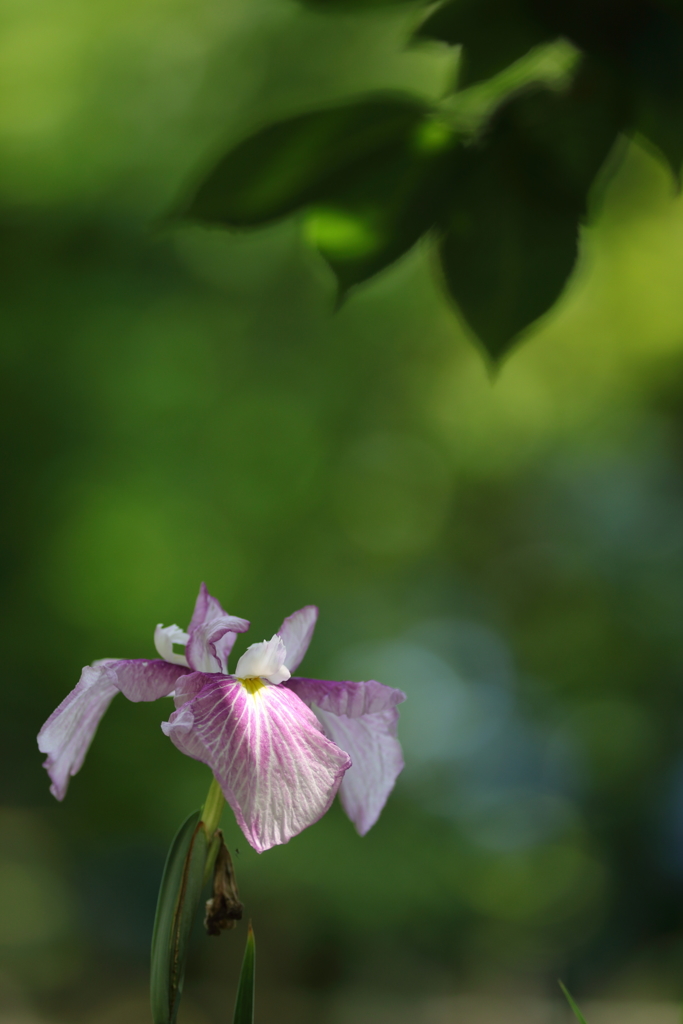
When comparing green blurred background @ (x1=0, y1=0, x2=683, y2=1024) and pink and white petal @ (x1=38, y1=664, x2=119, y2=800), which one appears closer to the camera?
pink and white petal @ (x1=38, y1=664, x2=119, y2=800)

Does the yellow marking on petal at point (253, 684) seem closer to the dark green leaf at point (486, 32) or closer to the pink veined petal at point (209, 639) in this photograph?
the pink veined petal at point (209, 639)

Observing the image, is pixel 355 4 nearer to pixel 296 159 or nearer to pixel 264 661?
pixel 296 159

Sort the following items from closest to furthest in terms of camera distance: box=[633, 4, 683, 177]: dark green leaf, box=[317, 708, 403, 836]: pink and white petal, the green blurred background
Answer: box=[633, 4, 683, 177]: dark green leaf
box=[317, 708, 403, 836]: pink and white petal
the green blurred background

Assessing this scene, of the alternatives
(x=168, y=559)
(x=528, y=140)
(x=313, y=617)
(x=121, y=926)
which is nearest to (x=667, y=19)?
(x=528, y=140)

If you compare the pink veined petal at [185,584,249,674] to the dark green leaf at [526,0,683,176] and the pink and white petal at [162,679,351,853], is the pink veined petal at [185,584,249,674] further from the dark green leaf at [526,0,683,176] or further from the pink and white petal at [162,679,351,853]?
the dark green leaf at [526,0,683,176]

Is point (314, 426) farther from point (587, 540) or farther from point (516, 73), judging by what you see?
point (516, 73)

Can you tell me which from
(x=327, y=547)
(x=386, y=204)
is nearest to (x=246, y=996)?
(x=386, y=204)

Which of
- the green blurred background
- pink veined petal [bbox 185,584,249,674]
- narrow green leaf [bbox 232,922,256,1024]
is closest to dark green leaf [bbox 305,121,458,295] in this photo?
pink veined petal [bbox 185,584,249,674]

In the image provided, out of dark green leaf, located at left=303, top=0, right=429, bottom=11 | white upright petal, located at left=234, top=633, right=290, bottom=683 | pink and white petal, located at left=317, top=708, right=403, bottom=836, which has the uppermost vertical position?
dark green leaf, located at left=303, top=0, right=429, bottom=11
